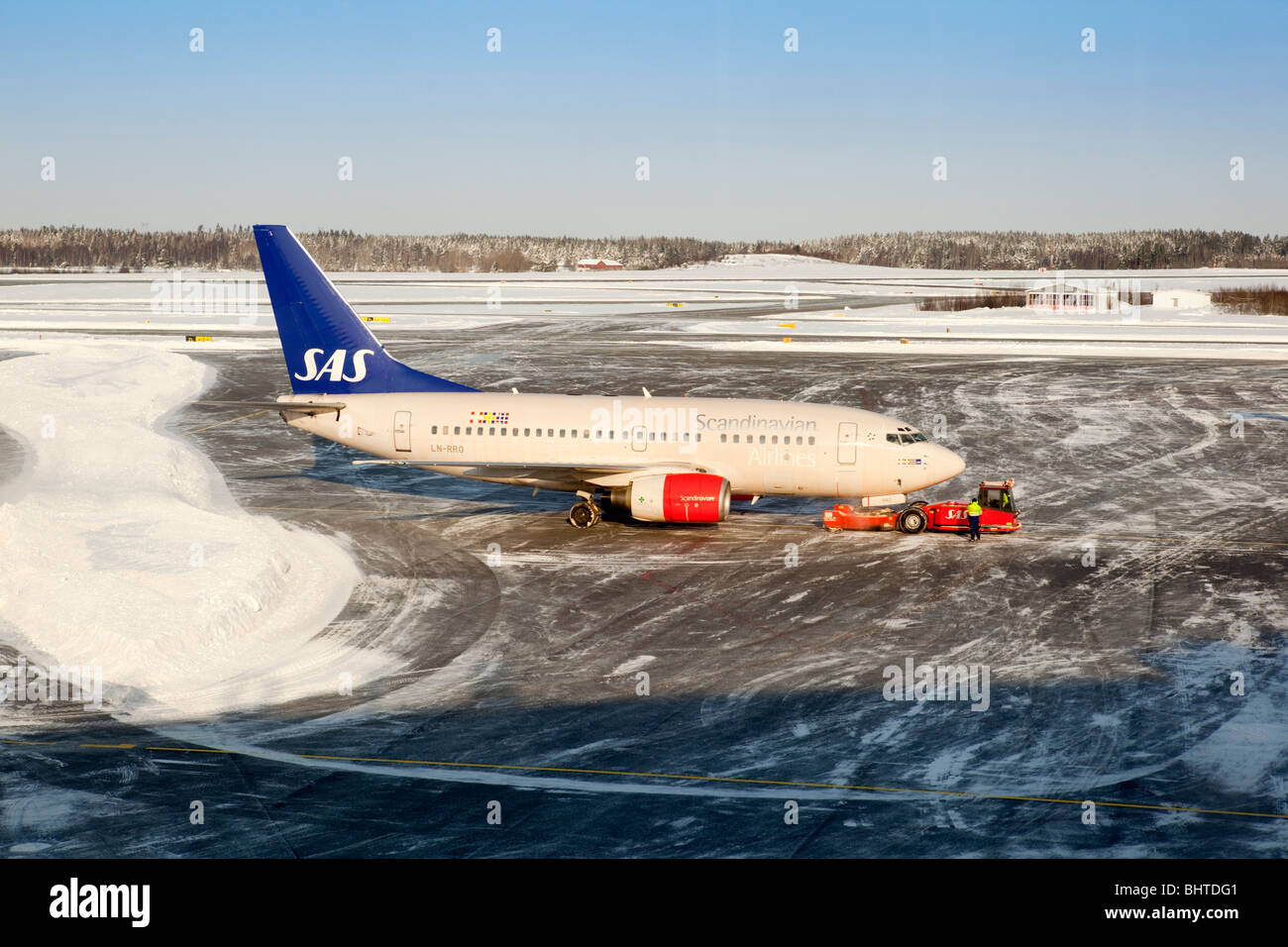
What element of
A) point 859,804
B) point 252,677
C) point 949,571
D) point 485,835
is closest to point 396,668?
point 252,677

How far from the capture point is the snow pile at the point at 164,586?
23.0 meters

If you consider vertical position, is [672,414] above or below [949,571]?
above

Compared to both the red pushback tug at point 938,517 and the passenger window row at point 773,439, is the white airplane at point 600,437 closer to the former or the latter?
the passenger window row at point 773,439

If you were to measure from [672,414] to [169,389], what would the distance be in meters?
40.8

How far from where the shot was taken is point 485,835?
16391 millimetres

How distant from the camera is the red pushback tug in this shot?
117ft

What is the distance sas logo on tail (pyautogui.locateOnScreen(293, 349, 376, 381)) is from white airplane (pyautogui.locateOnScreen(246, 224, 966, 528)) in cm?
5

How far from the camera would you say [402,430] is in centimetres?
3684

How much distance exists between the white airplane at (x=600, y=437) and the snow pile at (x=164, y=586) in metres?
4.95

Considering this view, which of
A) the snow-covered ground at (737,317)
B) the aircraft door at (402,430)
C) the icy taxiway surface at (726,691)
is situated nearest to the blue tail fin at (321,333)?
the aircraft door at (402,430)

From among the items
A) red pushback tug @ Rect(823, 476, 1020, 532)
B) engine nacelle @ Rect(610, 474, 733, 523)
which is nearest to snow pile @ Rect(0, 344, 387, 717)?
engine nacelle @ Rect(610, 474, 733, 523)

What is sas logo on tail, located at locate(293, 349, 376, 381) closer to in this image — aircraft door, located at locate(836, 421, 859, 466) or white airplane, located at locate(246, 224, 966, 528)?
white airplane, located at locate(246, 224, 966, 528)

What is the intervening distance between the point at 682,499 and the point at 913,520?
→ 7.83m
